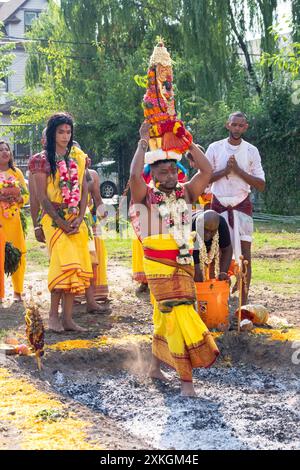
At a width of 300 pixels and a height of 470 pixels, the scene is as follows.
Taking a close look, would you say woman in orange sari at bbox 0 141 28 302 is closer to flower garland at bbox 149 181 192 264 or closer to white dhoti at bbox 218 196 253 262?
white dhoti at bbox 218 196 253 262

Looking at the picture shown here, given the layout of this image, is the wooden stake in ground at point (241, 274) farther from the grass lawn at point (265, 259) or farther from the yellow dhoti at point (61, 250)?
the grass lawn at point (265, 259)

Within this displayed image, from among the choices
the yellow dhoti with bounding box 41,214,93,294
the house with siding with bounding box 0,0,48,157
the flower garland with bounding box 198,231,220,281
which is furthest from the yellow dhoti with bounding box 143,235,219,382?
the house with siding with bounding box 0,0,48,157

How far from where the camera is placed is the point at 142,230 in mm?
5977

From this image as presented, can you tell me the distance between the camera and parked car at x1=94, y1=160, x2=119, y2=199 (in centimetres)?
2941

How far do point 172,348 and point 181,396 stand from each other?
0.34 metres

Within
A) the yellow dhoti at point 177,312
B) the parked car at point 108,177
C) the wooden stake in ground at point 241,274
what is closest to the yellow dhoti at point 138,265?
the wooden stake in ground at point 241,274

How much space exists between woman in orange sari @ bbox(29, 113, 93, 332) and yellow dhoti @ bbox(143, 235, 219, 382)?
173cm

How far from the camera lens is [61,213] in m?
7.54

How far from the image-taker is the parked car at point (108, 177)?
2941 cm

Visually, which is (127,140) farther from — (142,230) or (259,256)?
(142,230)

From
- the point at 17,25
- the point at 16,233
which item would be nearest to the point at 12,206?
the point at 16,233

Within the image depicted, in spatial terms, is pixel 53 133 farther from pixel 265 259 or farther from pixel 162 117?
pixel 265 259

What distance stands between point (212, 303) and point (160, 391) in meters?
1.61

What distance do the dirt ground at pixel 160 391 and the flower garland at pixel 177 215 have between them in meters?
1.04
